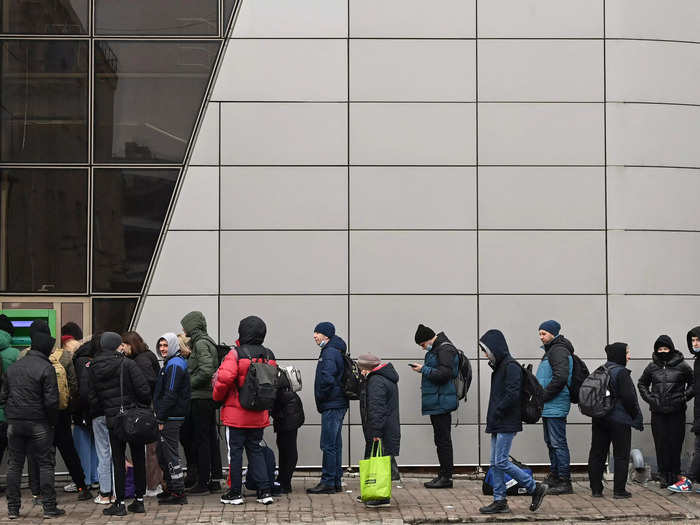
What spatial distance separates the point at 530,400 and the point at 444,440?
177 cm

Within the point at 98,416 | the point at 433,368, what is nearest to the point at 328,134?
the point at 433,368

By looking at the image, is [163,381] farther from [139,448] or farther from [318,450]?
[318,450]

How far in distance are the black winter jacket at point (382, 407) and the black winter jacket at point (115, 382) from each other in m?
2.31

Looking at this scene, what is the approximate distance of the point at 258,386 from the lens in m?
10.8

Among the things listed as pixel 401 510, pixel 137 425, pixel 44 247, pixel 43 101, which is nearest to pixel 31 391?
pixel 137 425

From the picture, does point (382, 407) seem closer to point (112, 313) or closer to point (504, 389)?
point (504, 389)

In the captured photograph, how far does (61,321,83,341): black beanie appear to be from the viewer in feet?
39.4

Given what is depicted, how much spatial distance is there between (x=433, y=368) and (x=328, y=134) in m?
3.21

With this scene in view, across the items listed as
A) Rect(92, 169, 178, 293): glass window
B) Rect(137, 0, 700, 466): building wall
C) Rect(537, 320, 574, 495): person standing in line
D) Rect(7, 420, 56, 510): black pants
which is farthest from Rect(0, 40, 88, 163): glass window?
Rect(537, 320, 574, 495): person standing in line

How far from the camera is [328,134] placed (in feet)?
43.1

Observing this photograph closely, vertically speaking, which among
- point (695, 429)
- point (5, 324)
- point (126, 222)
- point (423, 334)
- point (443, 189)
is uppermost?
point (443, 189)

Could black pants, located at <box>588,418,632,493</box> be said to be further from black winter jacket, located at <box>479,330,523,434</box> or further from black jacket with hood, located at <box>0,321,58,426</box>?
black jacket with hood, located at <box>0,321,58,426</box>

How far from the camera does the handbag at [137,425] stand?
1046 centimetres

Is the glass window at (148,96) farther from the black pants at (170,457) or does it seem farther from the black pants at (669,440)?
the black pants at (669,440)
